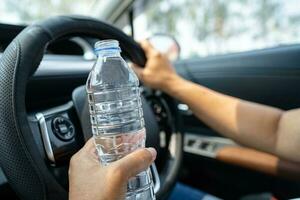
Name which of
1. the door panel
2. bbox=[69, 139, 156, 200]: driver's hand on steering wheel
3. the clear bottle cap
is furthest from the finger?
bbox=[69, 139, 156, 200]: driver's hand on steering wheel

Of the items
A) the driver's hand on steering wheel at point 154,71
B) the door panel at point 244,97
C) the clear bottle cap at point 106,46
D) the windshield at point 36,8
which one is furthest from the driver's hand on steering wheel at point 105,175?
the windshield at point 36,8

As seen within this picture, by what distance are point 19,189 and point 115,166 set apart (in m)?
0.19

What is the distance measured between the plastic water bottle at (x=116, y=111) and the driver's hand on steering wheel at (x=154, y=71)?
32 centimetres

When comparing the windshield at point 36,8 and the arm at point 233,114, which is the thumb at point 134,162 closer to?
the arm at point 233,114

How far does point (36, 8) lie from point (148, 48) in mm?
735

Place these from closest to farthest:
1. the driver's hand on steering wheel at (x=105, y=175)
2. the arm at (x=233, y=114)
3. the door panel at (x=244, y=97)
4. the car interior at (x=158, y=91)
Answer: the driver's hand on steering wheel at (x=105, y=175)
the car interior at (x=158, y=91)
the arm at (x=233, y=114)
the door panel at (x=244, y=97)

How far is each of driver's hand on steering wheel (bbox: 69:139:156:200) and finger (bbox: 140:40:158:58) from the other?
53cm

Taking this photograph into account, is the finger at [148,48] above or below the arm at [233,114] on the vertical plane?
above

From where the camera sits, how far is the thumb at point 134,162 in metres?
0.60

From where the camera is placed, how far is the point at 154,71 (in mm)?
1164

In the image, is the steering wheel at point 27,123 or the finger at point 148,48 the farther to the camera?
the finger at point 148,48

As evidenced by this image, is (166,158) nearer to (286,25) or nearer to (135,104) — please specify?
(135,104)

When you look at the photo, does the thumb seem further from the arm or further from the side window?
the side window

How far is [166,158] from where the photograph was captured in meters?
1.16
